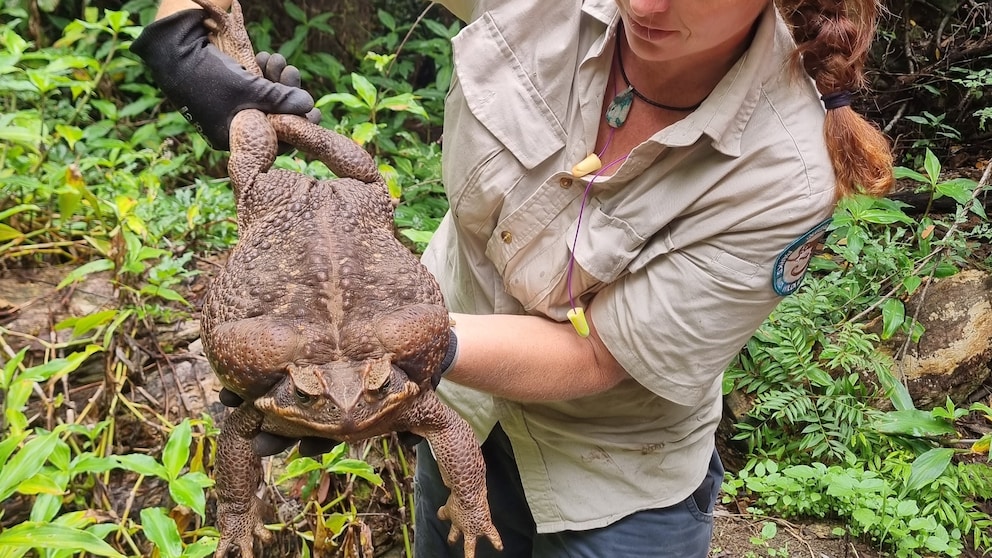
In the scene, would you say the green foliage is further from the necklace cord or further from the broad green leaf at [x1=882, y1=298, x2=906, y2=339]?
the necklace cord

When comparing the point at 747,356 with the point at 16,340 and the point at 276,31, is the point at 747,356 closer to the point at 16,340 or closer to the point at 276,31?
the point at 16,340

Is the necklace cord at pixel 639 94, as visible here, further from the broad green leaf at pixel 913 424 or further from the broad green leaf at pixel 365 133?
the broad green leaf at pixel 913 424

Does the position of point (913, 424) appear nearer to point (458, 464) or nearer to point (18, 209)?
point (458, 464)

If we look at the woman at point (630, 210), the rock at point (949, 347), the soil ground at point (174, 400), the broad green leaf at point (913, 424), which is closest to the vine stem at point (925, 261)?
the rock at point (949, 347)

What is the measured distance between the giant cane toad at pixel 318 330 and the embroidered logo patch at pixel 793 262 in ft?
2.56

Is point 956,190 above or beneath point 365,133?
beneath

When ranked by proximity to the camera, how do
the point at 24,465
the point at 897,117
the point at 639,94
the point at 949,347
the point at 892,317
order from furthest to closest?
1. the point at 897,117
2. the point at 949,347
3. the point at 892,317
4. the point at 24,465
5. the point at 639,94

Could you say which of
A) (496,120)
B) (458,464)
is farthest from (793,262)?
(458,464)

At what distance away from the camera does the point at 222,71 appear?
1.77 m

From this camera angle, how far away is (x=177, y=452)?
211 cm

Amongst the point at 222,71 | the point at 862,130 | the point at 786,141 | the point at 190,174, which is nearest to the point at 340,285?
the point at 222,71

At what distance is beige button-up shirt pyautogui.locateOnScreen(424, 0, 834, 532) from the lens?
5.13ft

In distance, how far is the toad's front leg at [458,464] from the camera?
1606 millimetres

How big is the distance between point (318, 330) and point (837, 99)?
1.24 metres
